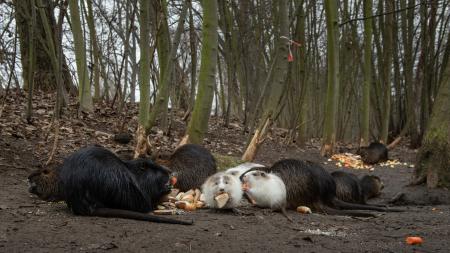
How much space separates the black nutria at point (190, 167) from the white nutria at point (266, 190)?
2.50ft

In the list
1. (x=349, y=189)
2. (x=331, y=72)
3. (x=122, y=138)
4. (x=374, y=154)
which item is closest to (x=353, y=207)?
(x=349, y=189)

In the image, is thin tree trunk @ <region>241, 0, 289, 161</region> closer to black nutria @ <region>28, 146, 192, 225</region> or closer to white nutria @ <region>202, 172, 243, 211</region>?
white nutria @ <region>202, 172, 243, 211</region>

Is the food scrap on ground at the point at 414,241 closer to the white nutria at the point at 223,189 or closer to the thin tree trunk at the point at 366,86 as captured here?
the white nutria at the point at 223,189

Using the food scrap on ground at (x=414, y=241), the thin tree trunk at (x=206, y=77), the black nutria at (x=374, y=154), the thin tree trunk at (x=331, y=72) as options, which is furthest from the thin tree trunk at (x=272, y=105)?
the food scrap on ground at (x=414, y=241)

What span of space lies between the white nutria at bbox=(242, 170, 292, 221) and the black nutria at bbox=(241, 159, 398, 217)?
0.55 feet

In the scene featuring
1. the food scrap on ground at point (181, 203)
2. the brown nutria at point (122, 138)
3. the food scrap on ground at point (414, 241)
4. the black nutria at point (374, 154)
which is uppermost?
the brown nutria at point (122, 138)

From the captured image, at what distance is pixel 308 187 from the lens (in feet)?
17.3

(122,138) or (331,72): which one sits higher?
(331,72)

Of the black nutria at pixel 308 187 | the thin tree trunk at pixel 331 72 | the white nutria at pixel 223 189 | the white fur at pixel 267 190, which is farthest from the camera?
the thin tree trunk at pixel 331 72

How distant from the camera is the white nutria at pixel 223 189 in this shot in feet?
15.4

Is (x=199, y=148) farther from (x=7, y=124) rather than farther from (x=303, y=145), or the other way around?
(x=303, y=145)

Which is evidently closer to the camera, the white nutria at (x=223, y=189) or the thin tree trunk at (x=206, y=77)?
the white nutria at (x=223, y=189)

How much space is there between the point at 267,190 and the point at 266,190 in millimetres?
11

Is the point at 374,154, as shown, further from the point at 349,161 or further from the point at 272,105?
the point at 272,105
